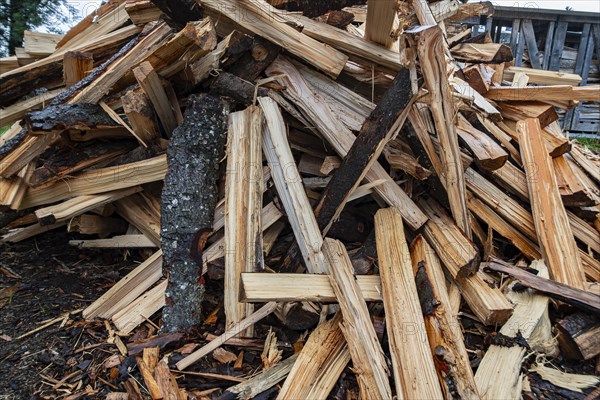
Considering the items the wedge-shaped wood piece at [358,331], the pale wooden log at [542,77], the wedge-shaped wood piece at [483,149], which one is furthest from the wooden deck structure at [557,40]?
the wedge-shaped wood piece at [358,331]

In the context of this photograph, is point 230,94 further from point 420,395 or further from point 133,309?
point 420,395

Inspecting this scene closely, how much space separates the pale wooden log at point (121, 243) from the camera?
278 cm

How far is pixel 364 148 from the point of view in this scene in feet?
7.50

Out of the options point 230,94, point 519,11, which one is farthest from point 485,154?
point 519,11

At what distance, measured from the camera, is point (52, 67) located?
3.50 m

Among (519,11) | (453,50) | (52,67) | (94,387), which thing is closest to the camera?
(94,387)

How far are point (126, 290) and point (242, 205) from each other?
89cm

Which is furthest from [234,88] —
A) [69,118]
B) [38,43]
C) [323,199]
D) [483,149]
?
Result: [38,43]

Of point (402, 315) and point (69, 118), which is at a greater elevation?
point (69, 118)

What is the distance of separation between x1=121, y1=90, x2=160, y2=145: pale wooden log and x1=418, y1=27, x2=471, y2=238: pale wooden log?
66.6 inches

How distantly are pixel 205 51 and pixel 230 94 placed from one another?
1.06 ft

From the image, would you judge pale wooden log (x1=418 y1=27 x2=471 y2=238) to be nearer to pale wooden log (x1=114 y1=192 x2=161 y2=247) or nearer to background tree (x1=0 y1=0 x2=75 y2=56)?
pale wooden log (x1=114 y1=192 x2=161 y2=247)

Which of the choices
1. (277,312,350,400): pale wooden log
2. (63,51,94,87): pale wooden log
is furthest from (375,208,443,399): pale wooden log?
(63,51,94,87): pale wooden log

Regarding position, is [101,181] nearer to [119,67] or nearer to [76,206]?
[76,206]
